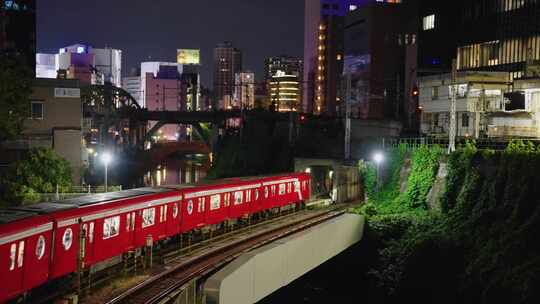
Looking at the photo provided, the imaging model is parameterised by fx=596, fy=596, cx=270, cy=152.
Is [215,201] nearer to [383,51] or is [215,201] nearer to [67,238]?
[67,238]

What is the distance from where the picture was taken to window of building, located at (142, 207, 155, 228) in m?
20.7

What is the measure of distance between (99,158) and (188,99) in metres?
131

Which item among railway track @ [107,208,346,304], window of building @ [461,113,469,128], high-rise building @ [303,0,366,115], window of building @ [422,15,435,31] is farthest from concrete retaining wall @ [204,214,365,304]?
high-rise building @ [303,0,366,115]

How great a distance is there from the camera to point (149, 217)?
21.0m

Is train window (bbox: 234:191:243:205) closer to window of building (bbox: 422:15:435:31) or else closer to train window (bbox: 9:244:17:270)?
train window (bbox: 9:244:17:270)

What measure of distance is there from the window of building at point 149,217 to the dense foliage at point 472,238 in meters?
12.8

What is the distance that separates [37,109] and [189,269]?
28.8 m

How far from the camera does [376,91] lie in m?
87.3

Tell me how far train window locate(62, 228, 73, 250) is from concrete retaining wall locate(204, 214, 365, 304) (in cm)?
392

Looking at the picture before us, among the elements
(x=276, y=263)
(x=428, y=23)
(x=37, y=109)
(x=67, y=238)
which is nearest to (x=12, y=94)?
(x=37, y=109)

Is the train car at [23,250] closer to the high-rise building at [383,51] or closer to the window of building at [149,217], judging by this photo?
the window of building at [149,217]

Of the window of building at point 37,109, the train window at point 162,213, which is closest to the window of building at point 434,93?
the window of building at point 37,109

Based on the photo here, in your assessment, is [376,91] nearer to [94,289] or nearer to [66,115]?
[66,115]

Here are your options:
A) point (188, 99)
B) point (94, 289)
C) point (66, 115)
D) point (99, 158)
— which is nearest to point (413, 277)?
point (94, 289)
